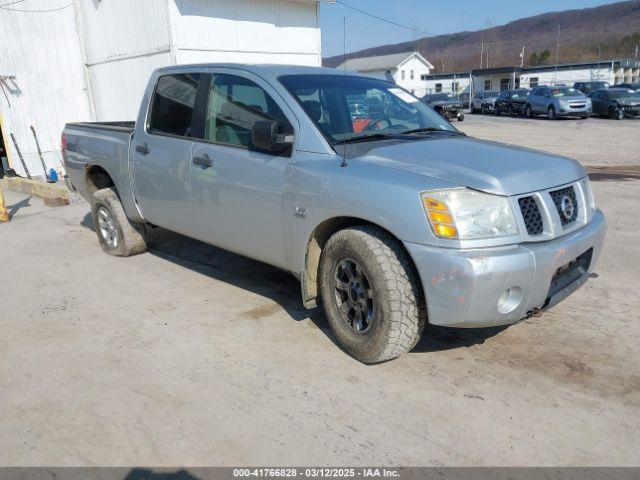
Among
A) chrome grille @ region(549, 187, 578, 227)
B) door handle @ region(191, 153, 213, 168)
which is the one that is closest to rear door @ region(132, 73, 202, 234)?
door handle @ region(191, 153, 213, 168)

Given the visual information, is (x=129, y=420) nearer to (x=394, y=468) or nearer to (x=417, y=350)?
(x=394, y=468)

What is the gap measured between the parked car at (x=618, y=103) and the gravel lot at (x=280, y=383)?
25670mm

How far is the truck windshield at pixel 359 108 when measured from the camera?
4.00 meters

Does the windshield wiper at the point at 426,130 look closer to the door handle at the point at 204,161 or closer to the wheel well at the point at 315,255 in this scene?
the wheel well at the point at 315,255

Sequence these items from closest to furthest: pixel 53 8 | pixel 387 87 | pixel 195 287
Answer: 1. pixel 387 87
2. pixel 195 287
3. pixel 53 8

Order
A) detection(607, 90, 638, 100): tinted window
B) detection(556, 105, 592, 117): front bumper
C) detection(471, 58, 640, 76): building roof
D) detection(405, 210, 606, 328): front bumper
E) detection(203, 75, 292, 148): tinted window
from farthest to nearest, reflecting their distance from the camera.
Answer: detection(471, 58, 640, 76): building roof < detection(556, 105, 592, 117): front bumper < detection(607, 90, 638, 100): tinted window < detection(203, 75, 292, 148): tinted window < detection(405, 210, 606, 328): front bumper

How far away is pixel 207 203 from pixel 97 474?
234 centimetres

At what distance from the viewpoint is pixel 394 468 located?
8.88 ft

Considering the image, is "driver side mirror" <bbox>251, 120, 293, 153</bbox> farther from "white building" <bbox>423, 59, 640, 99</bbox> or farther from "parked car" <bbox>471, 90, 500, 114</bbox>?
"white building" <bbox>423, 59, 640, 99</bbox>

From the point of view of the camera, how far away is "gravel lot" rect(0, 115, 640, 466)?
286 cm

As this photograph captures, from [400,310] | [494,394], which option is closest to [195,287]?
[400,310]

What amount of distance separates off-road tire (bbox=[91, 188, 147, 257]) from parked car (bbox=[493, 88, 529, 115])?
30400mm

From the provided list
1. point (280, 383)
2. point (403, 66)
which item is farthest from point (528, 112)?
point (403, 66)

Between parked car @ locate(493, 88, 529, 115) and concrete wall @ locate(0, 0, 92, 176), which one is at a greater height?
concrete wall @ locate(0, 0, 92, 176)
